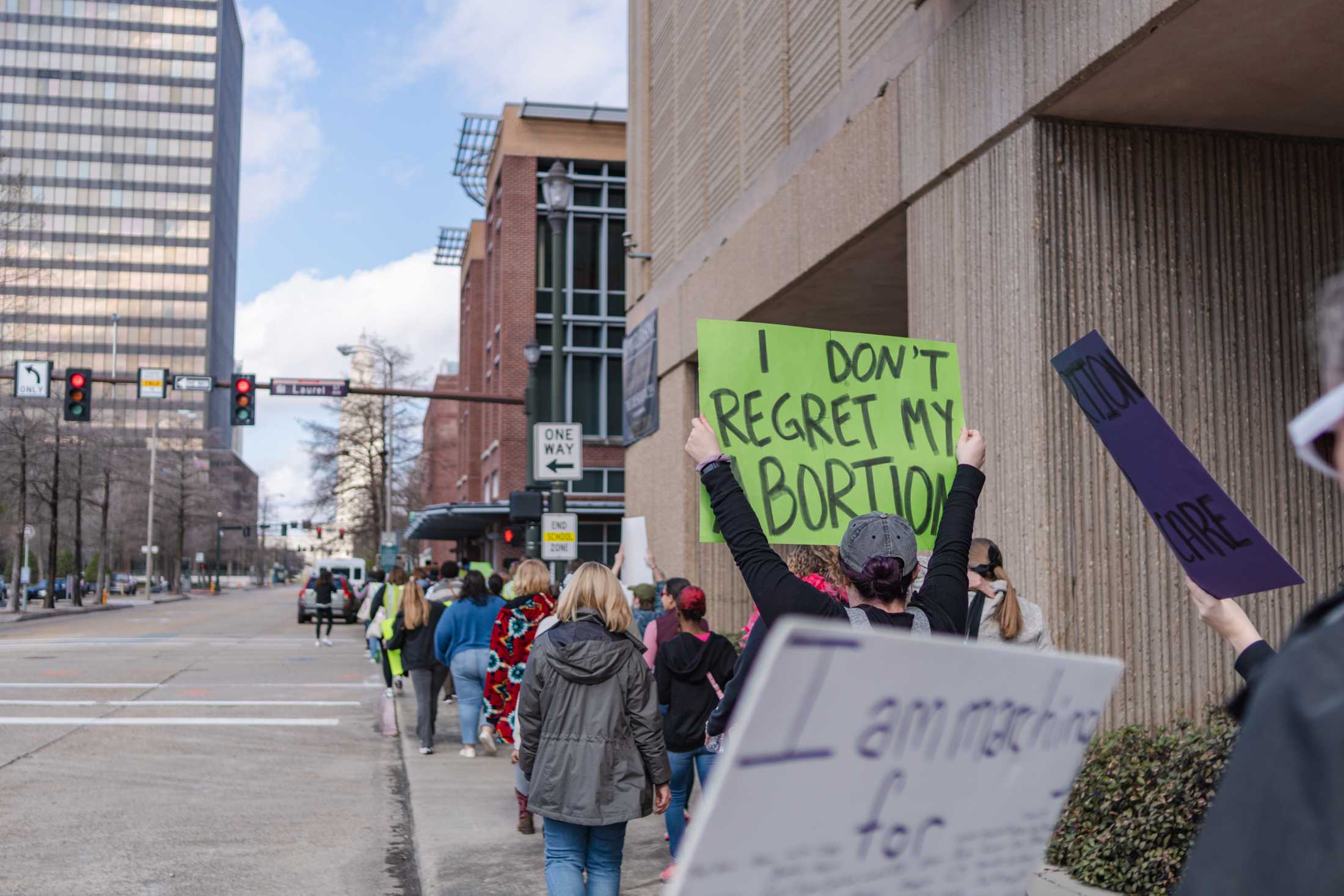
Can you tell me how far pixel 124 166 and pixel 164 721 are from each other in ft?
450

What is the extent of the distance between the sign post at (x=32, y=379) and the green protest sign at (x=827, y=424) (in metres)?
25.4

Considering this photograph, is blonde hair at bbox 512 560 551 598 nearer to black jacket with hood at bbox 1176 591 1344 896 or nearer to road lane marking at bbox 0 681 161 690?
black jacket with hood at bbox 1176 591 1344 896

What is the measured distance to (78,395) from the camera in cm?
2477

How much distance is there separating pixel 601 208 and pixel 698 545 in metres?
26.4

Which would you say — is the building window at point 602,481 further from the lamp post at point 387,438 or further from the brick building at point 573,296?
the lamp post at point 387,438

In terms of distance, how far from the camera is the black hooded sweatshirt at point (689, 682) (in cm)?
693

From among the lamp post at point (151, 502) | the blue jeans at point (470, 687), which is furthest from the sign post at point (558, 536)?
the lamp post at point (151, 502)

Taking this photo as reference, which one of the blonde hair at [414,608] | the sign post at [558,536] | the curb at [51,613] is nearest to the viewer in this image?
the blonde hair at [414,608]

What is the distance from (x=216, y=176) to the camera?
5566 inches

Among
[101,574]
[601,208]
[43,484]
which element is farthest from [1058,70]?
[101,574]

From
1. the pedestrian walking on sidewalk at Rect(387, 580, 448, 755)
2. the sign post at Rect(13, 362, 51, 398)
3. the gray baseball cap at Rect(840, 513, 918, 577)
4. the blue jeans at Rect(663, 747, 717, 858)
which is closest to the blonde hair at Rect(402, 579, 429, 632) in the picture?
the pedestrian walking on sidewalk at Rect(387, 580, 448, 755)

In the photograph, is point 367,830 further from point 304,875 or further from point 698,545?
point 698,545

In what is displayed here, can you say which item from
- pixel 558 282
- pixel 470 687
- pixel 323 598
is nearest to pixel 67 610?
pixel 323 598

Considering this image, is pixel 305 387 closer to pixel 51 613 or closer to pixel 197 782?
pixel 197 782
